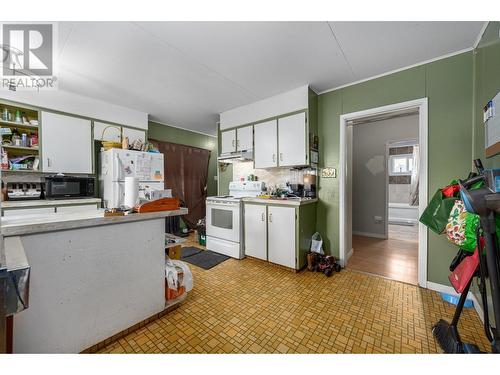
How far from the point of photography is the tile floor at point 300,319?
4.74 ft

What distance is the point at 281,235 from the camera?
8.89 feet

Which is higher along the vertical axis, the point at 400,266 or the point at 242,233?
the point at 242,233

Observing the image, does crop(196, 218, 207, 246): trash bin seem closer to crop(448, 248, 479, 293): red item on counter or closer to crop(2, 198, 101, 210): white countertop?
crop(2, 198, 101, 210): white countertop

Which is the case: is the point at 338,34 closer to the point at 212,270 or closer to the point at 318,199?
the point at 318,199

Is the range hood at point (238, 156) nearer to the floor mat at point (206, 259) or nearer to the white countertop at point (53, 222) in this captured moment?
the floor mat at point (206, 259)

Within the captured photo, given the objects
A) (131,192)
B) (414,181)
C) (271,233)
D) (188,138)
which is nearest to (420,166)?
(271,233)

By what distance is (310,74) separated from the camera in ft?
8.15

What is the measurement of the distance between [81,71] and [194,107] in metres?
1.53

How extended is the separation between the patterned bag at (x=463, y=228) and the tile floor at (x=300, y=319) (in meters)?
0.71

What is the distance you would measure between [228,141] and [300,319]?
2863 mm

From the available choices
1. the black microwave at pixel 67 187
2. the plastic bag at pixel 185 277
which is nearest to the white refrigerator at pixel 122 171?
the black microwave at pixel 67 187

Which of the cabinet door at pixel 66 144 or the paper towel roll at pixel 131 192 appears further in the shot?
the cabinet door at pixel 66 144
